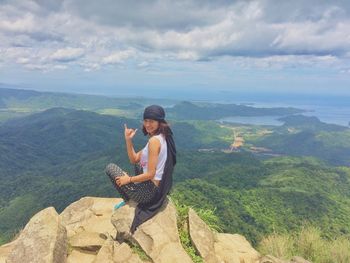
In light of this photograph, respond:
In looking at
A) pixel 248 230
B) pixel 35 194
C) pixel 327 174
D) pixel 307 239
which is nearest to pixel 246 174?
pixel 327 174

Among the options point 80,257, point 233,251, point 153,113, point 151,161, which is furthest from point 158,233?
point 153,113

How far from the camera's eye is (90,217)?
18.7m

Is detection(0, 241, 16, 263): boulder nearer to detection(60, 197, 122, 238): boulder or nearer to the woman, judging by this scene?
detection(60, 197, 122, 238): boulder

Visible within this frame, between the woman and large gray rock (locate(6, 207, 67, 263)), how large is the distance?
2744mm

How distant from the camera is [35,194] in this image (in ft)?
628

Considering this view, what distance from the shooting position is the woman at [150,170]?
1319cm

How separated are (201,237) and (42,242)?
20.2ft

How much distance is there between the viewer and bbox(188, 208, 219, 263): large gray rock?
14234mm

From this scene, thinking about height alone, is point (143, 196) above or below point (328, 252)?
above

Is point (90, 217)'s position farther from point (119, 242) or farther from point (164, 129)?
point (164, 129)

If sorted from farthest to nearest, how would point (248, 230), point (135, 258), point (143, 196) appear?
point (248, 230)
point (143, 196)
point (135, 258)

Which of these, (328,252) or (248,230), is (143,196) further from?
(248,230)

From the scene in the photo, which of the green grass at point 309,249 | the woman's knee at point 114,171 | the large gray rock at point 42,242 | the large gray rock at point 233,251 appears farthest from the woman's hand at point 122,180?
the green grass at point 309,249

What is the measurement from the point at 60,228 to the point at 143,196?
3.51 meters
